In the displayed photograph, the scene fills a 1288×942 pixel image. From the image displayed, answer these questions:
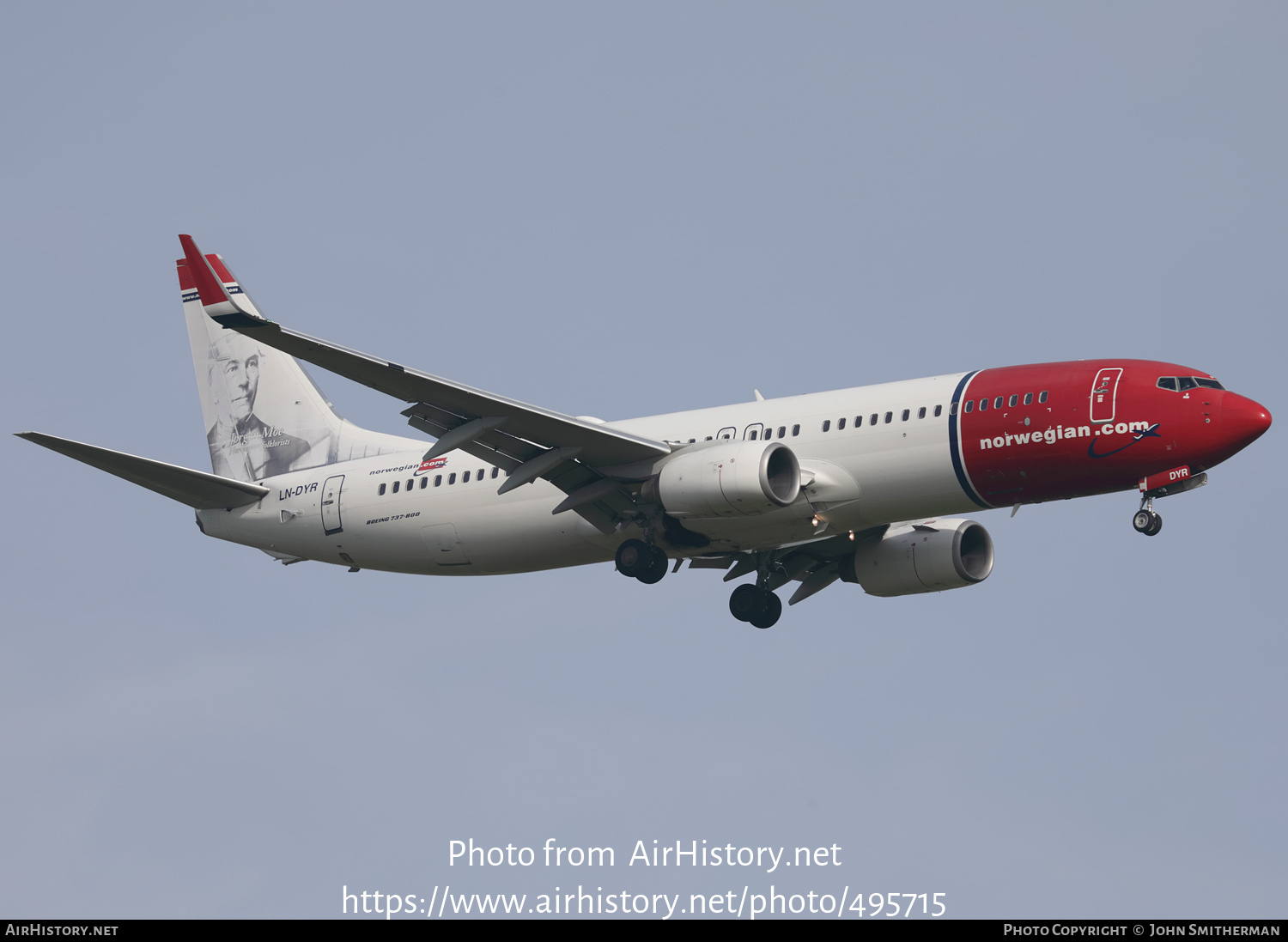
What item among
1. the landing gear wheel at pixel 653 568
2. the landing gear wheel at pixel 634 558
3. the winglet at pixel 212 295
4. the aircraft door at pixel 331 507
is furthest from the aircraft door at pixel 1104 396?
the aircraft door at pixel 331 507

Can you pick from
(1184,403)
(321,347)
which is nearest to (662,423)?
(321,347)

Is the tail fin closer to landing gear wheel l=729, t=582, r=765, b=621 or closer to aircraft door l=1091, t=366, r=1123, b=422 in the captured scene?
landing gear wheel l=729, t=582, r=765, b=621

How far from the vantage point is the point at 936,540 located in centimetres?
4194

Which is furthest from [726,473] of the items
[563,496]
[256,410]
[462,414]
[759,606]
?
[256,410]

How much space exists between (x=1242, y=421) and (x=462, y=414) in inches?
651

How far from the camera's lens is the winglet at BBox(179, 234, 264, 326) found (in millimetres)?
32812

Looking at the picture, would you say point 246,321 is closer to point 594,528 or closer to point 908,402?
point 594,528

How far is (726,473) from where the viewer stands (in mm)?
36344

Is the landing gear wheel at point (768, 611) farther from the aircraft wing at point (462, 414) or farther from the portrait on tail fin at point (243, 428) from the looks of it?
the portrait on tail fin at point (243, 428)

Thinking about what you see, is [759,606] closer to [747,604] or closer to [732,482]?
[747,604]

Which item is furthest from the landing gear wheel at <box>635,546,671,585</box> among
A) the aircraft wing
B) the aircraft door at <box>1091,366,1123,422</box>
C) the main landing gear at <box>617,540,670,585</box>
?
the aircraft door at <box>1091,366,1123,422</box>

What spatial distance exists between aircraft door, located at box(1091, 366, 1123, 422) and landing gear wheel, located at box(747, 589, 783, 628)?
10.6 meters

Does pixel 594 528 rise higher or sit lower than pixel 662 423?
lower

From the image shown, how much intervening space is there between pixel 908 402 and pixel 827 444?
199cm
